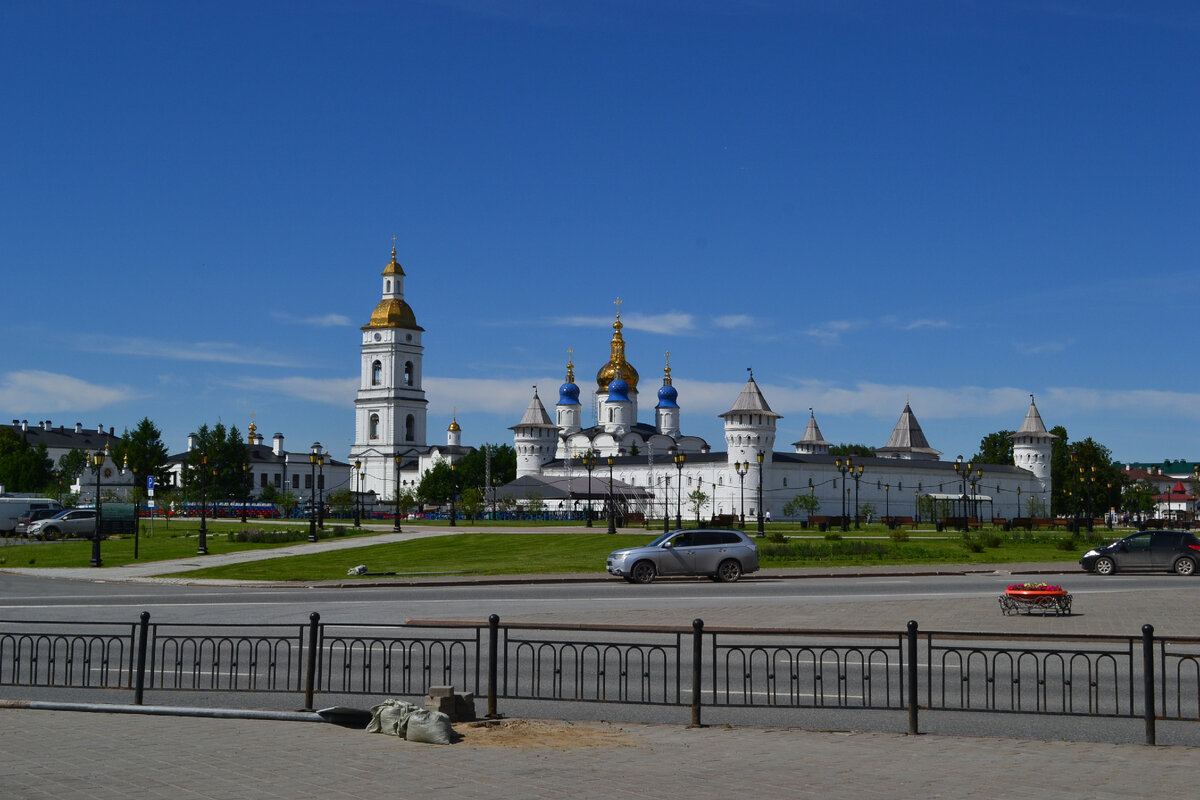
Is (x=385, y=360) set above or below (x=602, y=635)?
above

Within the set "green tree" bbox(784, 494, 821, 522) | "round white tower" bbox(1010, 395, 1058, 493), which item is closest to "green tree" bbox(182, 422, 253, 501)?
"green tree" bbox(784, 494, 821, 522)

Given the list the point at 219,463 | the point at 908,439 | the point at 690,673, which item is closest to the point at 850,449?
the point at 908,439

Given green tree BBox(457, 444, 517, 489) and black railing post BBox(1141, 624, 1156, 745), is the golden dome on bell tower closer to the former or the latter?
green tree BBox(457, 444, 517, 489)

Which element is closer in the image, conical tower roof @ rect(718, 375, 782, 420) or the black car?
the black car

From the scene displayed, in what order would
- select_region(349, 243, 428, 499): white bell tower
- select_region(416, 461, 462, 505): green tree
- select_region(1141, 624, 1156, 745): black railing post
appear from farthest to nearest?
select_region(349, 243, 428, 499): white bell tower < select_region(416, 461, 462, 505): green tree < select_region(1141, 624, 1156, 745): black railing post

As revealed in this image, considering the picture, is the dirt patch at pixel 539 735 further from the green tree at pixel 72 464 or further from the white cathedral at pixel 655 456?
the green tree at pixel 72 464

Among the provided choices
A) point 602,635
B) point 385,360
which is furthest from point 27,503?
point 385,360

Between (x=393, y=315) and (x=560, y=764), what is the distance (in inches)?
5300

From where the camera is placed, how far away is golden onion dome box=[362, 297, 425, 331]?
141 metres

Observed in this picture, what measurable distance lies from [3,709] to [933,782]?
28.9 ft

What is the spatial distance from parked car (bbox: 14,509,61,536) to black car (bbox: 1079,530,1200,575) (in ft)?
170

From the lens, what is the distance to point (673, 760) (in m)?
9.60

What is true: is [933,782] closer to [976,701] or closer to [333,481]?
[976,701]

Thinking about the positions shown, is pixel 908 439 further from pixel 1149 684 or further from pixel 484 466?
pixel 1149 684
